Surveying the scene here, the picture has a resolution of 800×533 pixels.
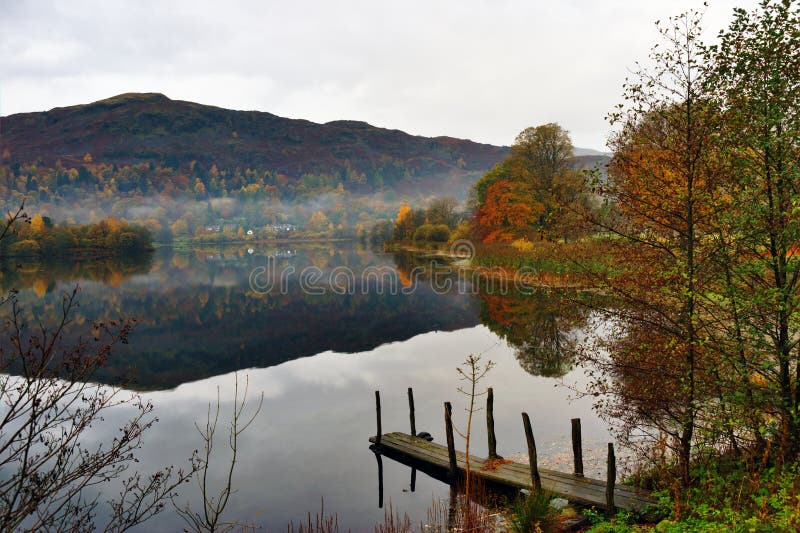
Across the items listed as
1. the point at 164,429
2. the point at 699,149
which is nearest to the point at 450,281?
the point at 164,429

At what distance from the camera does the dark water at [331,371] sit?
18.3 m

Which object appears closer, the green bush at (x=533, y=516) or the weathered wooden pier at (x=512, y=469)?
the green bush at (x=533, y=516)

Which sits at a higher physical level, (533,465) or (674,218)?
(674,218)

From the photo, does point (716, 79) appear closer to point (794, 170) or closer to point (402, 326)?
point (794, 170)

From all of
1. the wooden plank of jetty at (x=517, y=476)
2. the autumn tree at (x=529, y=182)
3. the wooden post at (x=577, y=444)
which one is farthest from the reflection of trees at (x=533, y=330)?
the autumn tree at (x=529, y=182)

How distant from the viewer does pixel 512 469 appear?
1661 centimetres

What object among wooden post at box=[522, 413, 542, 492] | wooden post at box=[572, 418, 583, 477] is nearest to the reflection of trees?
wooden post at box=[572, 418, 583, 477]

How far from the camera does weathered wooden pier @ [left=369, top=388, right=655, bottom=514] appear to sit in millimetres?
12914

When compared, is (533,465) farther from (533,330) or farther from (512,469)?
(533,330)

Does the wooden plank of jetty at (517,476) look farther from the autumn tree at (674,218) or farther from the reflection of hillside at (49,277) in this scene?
the reflection of hillside at (49,277)

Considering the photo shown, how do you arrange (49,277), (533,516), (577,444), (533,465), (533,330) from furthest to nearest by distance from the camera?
1. (49,277)
2. (533,330)
3. (577,444)
4. (533,465)
5. (533,516)

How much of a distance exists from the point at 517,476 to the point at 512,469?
579mm

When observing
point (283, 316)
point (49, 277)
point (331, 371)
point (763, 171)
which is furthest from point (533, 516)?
point (49, 277)

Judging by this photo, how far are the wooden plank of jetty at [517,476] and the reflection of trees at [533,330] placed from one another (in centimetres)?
696
